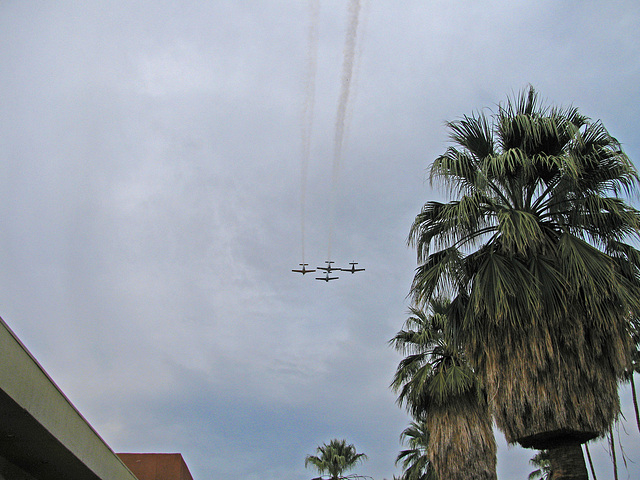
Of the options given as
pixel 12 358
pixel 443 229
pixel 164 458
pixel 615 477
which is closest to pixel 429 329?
pixel 615 477

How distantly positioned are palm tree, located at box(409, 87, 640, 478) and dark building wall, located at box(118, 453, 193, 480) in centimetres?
1796

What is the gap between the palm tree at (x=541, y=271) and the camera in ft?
32.9

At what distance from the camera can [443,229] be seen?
1202 cm

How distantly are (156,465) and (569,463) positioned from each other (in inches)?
791

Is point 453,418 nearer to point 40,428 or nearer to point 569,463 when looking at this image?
point 569,463

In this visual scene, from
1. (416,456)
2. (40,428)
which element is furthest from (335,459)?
(40,428)

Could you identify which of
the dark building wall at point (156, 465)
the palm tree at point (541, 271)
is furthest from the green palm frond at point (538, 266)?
Result: the dark building wall at point (156, 465)

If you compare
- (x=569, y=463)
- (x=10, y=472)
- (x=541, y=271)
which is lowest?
(x=569, y=463)

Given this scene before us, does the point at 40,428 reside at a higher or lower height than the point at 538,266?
lower

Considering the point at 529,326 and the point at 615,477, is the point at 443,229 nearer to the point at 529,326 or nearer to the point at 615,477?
the point at 529,326

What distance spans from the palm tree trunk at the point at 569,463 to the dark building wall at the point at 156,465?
1918 cm

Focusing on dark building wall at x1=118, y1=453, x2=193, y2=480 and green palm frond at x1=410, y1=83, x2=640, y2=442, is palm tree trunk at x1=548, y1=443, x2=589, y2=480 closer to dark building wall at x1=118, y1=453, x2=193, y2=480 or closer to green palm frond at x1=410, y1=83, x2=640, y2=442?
green palm frond at x1=410, y1=83, x2=640, y2=442

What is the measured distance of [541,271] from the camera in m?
10.9

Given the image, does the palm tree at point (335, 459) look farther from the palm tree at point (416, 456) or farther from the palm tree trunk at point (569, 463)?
the palm tree trunk at point (569, 463)
